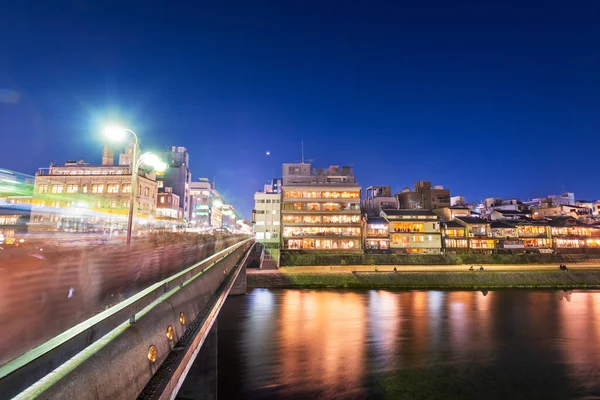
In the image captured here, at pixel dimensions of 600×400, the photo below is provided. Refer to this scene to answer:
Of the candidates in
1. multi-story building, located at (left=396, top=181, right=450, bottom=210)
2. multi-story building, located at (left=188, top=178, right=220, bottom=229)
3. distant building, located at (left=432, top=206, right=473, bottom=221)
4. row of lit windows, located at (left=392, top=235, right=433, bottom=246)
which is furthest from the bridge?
multi-story building, located at (left=188, top=178, right=220, bottom=229)

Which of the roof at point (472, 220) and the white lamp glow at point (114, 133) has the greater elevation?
the white lamp glow at point (114, 133)

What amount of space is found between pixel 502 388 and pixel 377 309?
18522mm

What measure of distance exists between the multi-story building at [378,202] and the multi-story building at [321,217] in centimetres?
1595

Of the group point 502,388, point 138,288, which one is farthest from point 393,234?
point 138,288

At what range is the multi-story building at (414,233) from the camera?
2650 inches

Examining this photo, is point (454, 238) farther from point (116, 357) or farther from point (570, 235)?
point (116, 357)

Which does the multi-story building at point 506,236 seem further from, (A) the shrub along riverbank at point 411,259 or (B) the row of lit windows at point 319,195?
(B) the row of lit windows at point 319,195

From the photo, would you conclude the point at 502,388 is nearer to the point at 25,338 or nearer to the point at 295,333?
the point at 295,333

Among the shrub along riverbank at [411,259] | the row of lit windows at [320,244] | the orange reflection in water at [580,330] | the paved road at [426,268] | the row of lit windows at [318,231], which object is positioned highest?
the row of lit windows at [318,231]

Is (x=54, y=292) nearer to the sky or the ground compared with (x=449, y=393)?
nearer to the sky

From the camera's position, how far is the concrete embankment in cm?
4891

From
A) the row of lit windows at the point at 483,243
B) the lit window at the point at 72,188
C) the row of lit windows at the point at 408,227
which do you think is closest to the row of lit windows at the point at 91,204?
the lit window at the point at 72,188

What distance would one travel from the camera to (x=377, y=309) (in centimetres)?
3625

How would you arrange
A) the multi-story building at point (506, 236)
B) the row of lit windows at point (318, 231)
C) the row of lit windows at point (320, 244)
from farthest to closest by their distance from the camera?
the multi-story building at point (506, 236)
the row of lit windows at point (318, 231)
the row of lit windows at point (320, 244)
